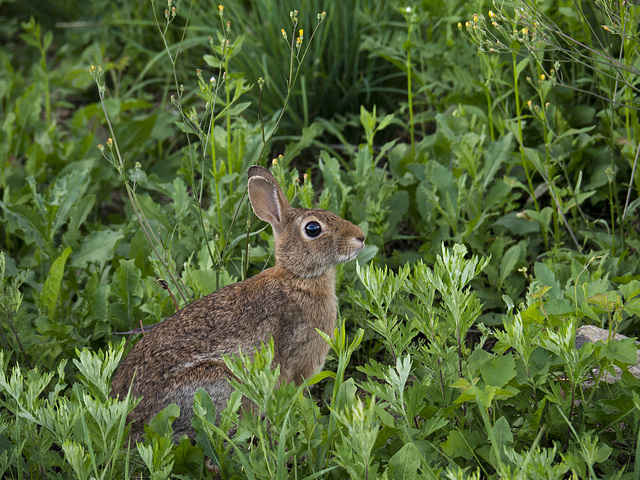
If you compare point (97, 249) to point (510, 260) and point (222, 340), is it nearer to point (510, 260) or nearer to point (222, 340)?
point (222, 340)

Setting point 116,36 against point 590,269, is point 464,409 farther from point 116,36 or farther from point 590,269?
point 116,36

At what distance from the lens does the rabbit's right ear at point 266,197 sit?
3.84 metres

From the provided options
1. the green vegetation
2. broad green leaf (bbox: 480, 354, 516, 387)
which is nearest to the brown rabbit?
the green vegetation

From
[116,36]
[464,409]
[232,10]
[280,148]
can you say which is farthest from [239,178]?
[116,36]

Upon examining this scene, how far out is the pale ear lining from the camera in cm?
386

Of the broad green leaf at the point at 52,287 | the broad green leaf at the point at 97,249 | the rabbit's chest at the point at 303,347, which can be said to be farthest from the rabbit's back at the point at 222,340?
the broad green leaf at the point at 97,249

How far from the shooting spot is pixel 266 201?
392cm

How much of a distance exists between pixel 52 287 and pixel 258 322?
1.52 meters

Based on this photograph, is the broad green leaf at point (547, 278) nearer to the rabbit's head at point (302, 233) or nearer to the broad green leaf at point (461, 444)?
the rabbit's head at point (302, 233)

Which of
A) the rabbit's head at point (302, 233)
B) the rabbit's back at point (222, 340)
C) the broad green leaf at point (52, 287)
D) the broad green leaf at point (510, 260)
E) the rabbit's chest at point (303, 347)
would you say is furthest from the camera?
the broad green leaf at point (52, 287)

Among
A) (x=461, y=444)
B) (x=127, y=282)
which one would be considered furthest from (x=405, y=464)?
(x=127, y=282)

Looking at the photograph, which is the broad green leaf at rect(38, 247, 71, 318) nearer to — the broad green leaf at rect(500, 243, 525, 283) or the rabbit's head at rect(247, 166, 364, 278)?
the rabbit's head at rect(247, 166, 364, 278)

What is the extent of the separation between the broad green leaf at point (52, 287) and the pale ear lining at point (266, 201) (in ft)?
4.28

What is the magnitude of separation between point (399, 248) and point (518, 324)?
2288mm
